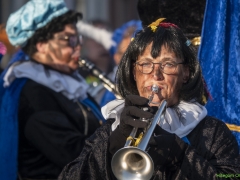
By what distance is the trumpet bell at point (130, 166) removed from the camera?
2.99 m

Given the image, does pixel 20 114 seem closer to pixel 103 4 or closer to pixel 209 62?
pixel 209 62

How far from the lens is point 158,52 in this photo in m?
3.41

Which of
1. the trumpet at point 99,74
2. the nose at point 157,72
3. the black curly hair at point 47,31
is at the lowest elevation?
the trumpet at point 99,74

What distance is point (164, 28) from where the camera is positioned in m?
3.52

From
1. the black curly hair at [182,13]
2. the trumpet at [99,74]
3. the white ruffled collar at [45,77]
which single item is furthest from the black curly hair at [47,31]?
the black curly hair at [182,13]

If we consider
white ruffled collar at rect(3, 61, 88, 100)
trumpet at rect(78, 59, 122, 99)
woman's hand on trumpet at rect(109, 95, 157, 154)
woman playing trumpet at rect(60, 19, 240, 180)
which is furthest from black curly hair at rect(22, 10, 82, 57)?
woman's hand on trumpet at rect(109, 95, 157, 154)

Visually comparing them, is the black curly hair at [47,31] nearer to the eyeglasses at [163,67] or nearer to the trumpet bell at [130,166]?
the eyeglasses at [163,67]

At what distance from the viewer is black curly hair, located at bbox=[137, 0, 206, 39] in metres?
4.30

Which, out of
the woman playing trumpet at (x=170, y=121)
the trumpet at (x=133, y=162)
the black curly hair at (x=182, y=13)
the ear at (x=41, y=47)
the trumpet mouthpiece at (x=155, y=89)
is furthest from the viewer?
the ear at (x=41, y=47)

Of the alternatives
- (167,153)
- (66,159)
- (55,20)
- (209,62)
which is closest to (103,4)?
(55,20)

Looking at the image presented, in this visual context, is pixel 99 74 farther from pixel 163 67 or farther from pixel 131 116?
pixel 131 116

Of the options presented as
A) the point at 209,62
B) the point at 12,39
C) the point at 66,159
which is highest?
the point at 209,62

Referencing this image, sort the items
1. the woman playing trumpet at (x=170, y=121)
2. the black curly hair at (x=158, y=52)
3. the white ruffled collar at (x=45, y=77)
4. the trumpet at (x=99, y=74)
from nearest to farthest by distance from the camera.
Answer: the woman playing trumpet at (x=170, y=121), the black curly hair at (x=158, y=52), the white ruffled collar at (x=45, y=77), the trumpet at (x=99, y=74)

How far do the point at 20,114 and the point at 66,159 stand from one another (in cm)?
50
